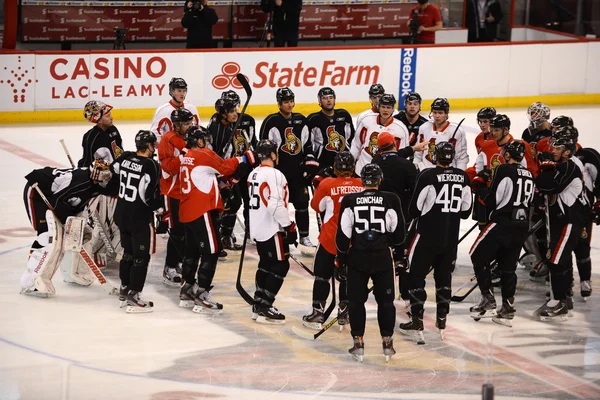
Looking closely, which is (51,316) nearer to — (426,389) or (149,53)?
(426,389)

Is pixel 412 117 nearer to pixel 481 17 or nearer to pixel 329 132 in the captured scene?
pixel 329 132

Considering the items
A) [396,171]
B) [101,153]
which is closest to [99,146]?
[101,153]

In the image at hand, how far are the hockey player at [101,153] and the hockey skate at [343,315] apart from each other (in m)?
2.39

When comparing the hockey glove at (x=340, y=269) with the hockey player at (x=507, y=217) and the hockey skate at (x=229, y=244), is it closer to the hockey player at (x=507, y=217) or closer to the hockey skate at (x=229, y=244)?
the hockey player at (x=507, y=217)

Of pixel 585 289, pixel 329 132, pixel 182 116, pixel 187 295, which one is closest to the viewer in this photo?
pixel 187 295

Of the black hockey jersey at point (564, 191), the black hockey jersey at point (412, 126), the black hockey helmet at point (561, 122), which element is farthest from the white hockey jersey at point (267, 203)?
the black hockey helmet at point (561, 122)

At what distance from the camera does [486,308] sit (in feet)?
27.6

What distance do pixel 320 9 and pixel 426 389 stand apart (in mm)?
14540

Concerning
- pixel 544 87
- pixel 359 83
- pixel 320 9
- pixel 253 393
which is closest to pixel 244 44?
pixel 320 9

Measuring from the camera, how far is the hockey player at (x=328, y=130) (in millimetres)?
10070

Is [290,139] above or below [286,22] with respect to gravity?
below

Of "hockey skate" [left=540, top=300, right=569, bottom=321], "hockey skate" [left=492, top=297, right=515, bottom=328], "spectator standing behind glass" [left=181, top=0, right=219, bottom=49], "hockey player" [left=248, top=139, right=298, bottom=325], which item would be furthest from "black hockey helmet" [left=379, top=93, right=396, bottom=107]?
"spectator standing behind glass" [left=181, top=0, right=219, bottom=49]

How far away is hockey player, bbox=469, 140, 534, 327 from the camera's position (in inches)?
316

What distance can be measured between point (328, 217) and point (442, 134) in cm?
223
